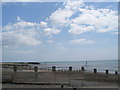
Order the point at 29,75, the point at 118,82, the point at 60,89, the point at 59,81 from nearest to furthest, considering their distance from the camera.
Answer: the point at 60,89, the point at 118,82, the point at 59,81, the point at 29,75

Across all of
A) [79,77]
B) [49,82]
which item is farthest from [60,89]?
[79,77]

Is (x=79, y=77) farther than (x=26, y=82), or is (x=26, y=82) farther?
(x=79, y=77)

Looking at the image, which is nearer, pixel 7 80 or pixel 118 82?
pixel 118 82

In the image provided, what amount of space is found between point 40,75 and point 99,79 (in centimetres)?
350

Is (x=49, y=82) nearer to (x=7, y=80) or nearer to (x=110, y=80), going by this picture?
(x=7, y=80)

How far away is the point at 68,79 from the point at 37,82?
1.74 m

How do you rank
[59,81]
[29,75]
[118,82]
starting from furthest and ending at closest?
[29,75] → [59,81] → [118,82]

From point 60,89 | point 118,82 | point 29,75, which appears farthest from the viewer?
point 29,75

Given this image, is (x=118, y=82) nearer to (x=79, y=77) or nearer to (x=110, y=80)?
(x=110, y=80)

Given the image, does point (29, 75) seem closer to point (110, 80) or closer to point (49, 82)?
point (49, 82)

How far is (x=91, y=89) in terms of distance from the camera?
25.5ft

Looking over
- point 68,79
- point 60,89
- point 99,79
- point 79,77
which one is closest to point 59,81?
point 68,79

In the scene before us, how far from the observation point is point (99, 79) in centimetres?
1205

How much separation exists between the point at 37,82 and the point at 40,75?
110 cm
